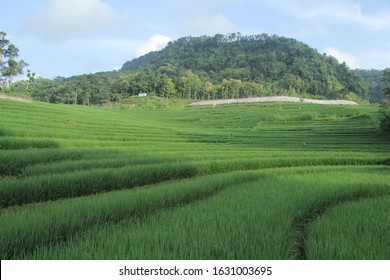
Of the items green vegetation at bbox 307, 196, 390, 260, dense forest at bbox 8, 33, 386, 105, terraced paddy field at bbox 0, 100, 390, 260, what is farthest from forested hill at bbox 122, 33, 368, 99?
green vegetation at bbox 307, 196, 390, 260

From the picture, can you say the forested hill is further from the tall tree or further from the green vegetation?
the green vegetation

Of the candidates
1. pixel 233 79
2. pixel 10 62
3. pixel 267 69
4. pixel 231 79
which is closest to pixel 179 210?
pixel 10 62

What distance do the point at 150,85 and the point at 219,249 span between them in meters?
80.7

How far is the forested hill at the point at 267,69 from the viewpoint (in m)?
91.4

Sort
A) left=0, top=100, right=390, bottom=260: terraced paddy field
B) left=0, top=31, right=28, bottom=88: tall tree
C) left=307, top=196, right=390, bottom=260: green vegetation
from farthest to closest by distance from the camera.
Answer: left=0, top=31, right=28, bottom=88: tall tree → left=0, top=100, right=390, bottom=260: terraced paddy field → left=307, top=196, right=390, bottom=260: green vegetation

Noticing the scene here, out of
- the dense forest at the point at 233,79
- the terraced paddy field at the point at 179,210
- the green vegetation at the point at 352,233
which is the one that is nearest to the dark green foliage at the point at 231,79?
the dense forest at the point at 233,79

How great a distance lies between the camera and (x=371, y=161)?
15.0m

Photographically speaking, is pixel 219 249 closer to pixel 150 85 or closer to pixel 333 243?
pixel 333 243

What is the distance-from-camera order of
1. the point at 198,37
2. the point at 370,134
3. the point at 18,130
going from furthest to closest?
the point at 198,37, the point at 370,134, the point at 18,130

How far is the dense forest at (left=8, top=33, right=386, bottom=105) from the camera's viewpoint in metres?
80.2

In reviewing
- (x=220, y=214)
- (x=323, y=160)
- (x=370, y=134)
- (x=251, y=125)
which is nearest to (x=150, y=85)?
(x=251, y=125)

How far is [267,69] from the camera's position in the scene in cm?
10419

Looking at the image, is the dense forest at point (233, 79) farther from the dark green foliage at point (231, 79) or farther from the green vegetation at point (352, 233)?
the green vegetation at point (352, 233)

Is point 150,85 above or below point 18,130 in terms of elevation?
above
